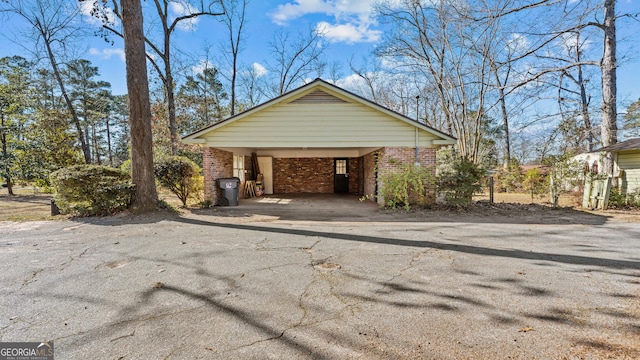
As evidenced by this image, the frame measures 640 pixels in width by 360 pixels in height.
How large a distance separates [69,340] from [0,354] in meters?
0.48

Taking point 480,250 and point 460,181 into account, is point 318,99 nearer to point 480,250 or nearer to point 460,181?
point 460,181

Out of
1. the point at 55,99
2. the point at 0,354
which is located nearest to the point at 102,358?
the point at 0,354

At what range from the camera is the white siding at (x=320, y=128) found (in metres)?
9.61

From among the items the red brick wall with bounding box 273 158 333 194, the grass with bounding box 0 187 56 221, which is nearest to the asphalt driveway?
the grass with bounding box 0 187 56 221

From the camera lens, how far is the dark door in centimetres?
1581

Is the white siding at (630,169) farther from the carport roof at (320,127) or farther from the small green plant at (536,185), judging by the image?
the carport roof at (320,127)

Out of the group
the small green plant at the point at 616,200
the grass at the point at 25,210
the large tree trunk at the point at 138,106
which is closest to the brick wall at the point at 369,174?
the small green plant at the point at 616,200

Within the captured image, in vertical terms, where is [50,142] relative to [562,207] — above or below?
above

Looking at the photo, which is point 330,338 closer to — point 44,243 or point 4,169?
point 44,243

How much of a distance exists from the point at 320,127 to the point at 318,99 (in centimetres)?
98

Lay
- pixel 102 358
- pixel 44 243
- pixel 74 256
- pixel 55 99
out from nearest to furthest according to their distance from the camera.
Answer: pixel 102 358, pixel 74 256, pixel 44 243, pixel 55 99

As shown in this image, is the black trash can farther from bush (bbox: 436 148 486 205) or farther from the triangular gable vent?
bush (bbox: 436 148 486 205)

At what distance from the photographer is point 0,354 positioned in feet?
6.99

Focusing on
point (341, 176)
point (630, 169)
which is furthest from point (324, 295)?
point (630, 169)
